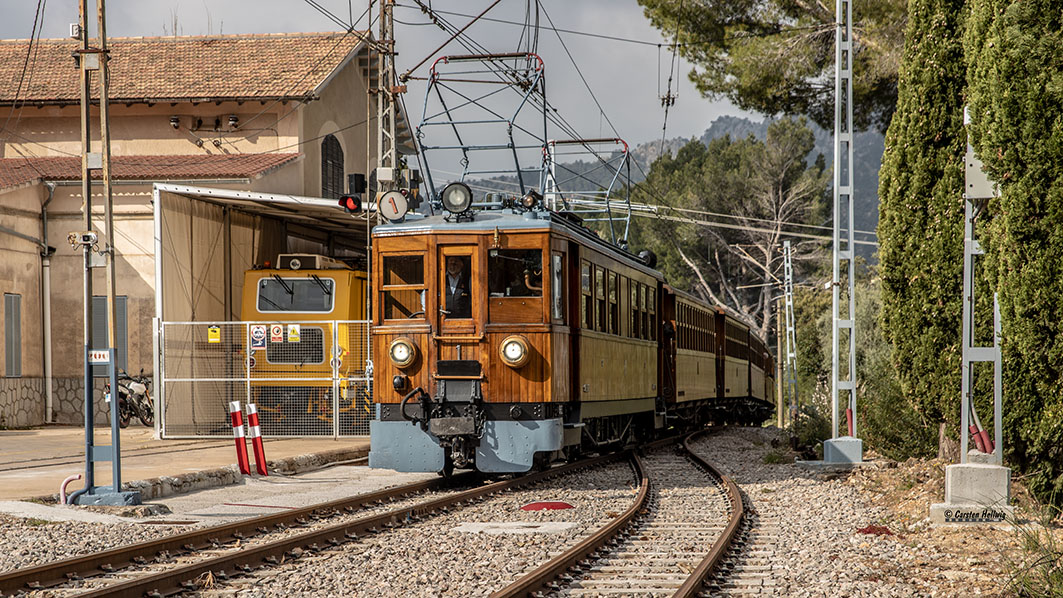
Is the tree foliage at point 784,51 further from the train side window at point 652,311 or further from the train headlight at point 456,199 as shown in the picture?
the train headlight at point 456,199

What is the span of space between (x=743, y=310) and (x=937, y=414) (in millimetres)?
39735

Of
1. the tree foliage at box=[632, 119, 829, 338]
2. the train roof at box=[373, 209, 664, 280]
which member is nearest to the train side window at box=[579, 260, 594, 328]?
the train roof at box=[373, 209, 664, 280]

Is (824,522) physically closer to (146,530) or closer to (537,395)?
(537,395)

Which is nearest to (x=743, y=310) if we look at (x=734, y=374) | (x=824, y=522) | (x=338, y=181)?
(x=734, y=374)

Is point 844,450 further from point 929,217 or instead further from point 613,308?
point 929,217

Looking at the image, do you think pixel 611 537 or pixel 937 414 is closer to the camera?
pixel 611 537

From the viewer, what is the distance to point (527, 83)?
1574 centimetres

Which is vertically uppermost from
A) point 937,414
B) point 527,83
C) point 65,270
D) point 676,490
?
point 527,83

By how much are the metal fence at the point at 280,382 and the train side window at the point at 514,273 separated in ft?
23.4

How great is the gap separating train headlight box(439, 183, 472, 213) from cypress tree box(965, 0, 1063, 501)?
5316 millimetres

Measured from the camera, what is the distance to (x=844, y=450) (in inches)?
611

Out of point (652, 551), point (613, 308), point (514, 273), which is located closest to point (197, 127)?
point (613, 308)

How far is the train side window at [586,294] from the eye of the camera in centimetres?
1344

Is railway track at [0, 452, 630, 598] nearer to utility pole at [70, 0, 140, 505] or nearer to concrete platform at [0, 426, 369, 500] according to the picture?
utility pole at [70, 0, 140, 505]
